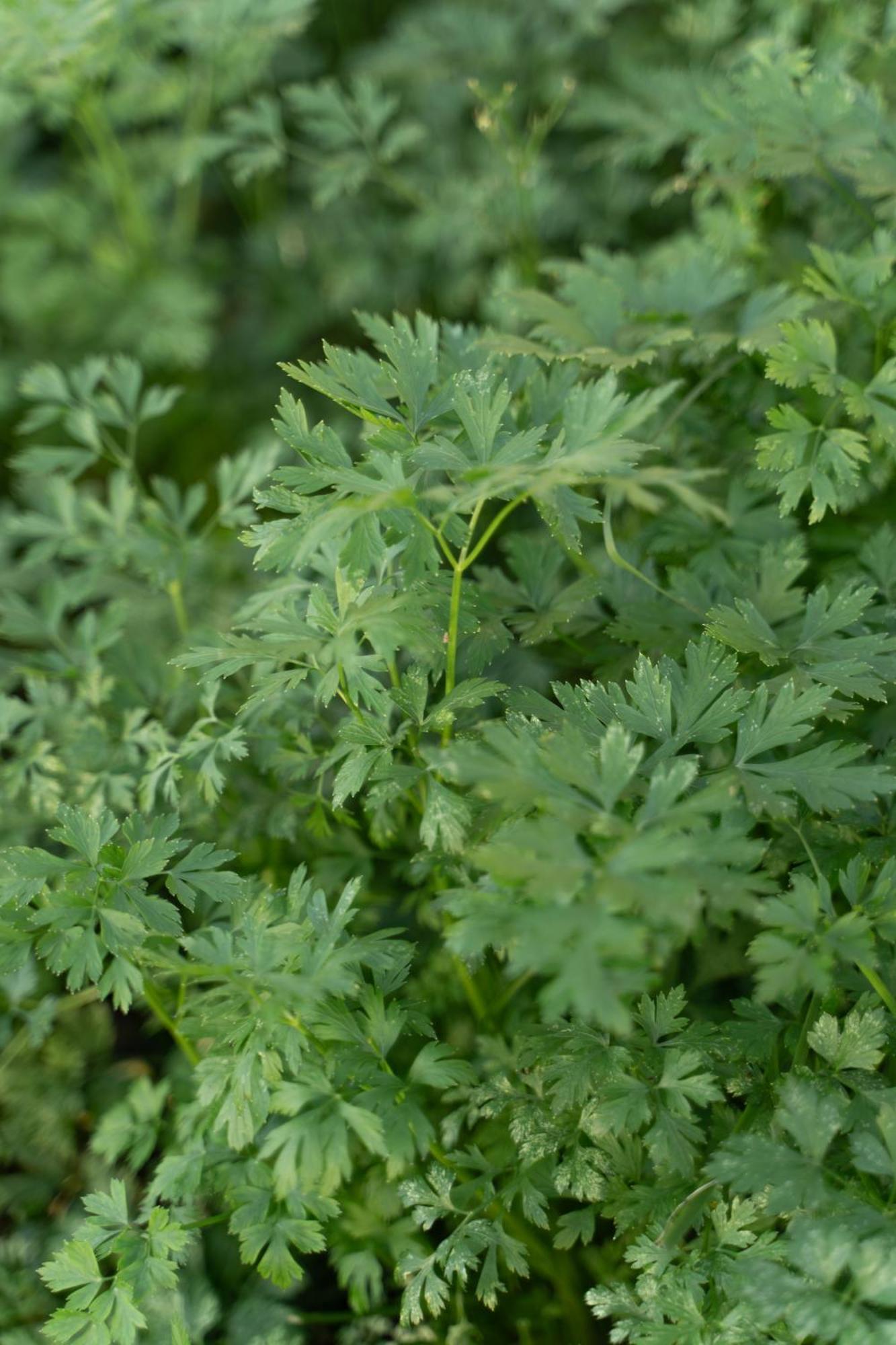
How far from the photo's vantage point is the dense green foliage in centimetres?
91

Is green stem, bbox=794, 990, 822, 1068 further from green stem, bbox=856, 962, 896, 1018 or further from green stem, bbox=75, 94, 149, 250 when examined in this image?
green stem, bbox=75, 94, 149, 250

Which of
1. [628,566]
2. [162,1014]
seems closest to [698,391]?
[628,566]

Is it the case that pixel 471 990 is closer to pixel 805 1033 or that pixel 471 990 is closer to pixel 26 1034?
pixel 805 1033

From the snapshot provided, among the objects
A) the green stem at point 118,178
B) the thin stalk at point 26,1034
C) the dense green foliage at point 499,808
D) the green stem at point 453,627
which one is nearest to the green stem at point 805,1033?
the dense green foliage at point 499,808

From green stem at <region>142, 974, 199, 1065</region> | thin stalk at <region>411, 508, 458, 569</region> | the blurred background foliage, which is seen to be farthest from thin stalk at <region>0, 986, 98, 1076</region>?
the blurred background foliage

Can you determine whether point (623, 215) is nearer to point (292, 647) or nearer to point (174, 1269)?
point (292, 647)

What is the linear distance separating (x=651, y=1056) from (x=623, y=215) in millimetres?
1813

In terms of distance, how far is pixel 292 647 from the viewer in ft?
3.37

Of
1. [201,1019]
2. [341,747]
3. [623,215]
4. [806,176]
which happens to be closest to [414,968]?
[201,1019]

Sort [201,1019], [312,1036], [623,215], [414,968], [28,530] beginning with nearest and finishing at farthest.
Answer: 1. [312,1036]
2. [201,1019]
3. [414,968]
4. [28,530]
5. [623,215]

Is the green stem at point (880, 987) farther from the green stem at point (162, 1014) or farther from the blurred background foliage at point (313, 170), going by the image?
the blurred background foliage at point (313, 170)

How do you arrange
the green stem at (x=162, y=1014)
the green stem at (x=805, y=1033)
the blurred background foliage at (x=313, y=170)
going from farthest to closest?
the blurred background foliage at (x=313, y=170) < the green stem at (x=162, y=1014) < the green stem at (x=805, y=1033)

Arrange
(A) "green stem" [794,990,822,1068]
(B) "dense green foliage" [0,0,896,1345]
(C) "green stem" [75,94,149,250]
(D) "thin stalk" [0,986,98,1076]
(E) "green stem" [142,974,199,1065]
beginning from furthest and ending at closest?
(C) "green stem" [75,94,149,250] < (D) "thin stalk" [0,986,98,1076] < (E) "green stem" [142,974,199,1065] < (A) "green stem" [794,990,822,1068] < (B) "dense green foliage" [0,0,896,1345]

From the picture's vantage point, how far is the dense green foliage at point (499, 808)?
913 millimetres
